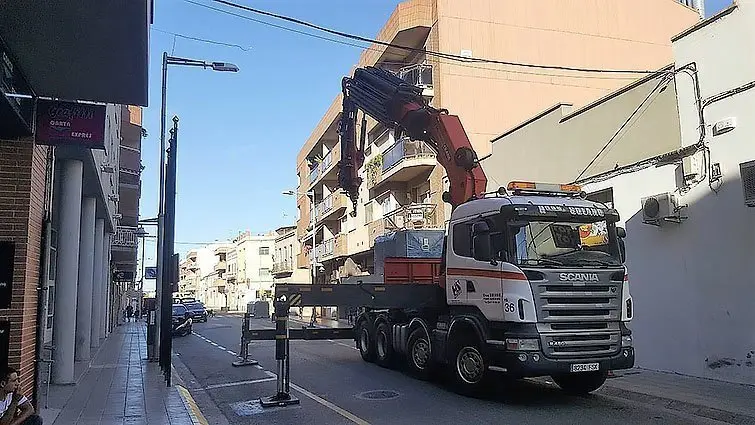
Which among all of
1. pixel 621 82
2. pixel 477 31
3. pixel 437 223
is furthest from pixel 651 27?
pixel 437 223

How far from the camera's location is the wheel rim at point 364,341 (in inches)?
658

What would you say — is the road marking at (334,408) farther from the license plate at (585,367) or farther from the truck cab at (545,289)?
the license plate at (585,367)

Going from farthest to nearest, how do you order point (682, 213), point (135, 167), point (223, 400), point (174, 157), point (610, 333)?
point (135, 167), point (174, 157), point (682, 213), point (223, 400), point (610, 333)

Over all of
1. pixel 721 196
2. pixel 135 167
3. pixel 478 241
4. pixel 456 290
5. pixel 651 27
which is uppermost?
pixel 651 27

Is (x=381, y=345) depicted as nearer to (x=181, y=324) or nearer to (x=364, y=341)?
(x=364, y=341)

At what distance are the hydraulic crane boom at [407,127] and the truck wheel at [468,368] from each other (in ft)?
9.38

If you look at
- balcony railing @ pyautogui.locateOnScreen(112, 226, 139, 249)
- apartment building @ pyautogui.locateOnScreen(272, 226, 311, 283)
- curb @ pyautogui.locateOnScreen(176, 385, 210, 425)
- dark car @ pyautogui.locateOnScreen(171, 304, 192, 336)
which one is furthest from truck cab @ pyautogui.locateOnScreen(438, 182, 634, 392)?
apartment building @ pyautogui.locateOnScreen(272, 226, 311, 283)

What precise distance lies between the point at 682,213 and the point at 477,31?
17862mm

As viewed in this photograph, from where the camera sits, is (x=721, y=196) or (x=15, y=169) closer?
(x=15, y=169)

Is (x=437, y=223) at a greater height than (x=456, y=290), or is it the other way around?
(x=437, y=223)

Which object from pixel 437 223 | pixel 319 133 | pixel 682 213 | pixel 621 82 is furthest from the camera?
pixel 319 133

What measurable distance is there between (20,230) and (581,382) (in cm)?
891

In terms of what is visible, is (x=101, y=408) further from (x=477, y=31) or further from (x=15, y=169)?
(x=477, y=31)

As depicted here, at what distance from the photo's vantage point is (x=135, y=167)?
34.0 meters
